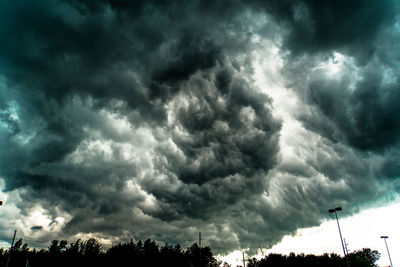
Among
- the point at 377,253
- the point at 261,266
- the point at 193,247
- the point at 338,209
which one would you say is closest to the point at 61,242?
the point at 193,247

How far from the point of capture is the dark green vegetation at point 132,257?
8156 centimetres

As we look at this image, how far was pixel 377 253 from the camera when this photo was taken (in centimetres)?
13212

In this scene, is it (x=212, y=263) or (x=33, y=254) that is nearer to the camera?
(x=33, y=254)

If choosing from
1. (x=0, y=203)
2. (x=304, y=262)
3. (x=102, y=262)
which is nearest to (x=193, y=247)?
(x=102, y=262)

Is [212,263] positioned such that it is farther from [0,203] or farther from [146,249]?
[0,203]

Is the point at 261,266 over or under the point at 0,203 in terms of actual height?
under

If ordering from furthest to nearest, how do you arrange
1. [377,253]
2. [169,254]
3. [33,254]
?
1. [377,253]
2. [169,254]
3. [33,254]

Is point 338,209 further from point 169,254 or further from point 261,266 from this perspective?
point 169,254

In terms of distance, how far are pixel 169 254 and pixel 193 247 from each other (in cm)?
2395

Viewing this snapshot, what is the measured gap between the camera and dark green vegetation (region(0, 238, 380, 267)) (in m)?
81.6

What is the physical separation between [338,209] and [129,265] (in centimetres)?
7603

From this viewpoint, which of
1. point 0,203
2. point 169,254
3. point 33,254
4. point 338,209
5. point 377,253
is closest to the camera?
point 0,203

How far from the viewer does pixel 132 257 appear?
298 feet

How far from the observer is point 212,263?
4754 inches
